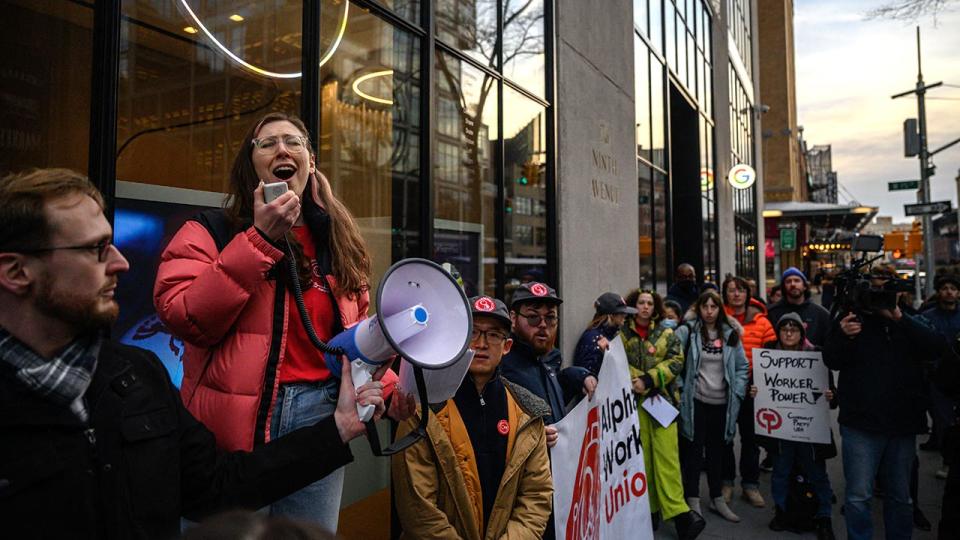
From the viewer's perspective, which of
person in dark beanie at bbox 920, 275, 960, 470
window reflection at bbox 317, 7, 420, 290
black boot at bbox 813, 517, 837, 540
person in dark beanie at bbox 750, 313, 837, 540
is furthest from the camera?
person in dark beanie at bbox 920, 275, 960, 470

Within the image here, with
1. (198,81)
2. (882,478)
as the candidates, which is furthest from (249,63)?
(882,478)

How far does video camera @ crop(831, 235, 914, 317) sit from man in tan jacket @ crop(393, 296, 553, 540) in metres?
2.61

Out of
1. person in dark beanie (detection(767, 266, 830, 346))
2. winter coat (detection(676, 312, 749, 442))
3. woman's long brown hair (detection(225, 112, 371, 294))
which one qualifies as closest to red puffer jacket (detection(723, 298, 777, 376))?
winter coat (detection(676, 312, 749, 442))

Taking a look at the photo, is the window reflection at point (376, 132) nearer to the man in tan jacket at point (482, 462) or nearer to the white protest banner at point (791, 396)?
the man in tan jacket at point (482, 462)

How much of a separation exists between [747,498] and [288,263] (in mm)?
5477

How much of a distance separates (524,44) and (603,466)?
476cm

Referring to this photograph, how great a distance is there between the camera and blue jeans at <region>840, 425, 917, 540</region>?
13.3 feet

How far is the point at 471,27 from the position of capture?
584 cm

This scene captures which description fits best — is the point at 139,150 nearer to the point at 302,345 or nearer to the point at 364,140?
the point at 364,140

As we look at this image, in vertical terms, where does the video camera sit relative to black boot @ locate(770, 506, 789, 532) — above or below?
above

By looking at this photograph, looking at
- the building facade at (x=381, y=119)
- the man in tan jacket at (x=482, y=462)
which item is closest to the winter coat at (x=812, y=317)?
the building facade at (x=381, y=119)

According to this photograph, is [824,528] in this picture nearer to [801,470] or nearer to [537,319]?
[801,470]

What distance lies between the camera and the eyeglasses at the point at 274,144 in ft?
6.00

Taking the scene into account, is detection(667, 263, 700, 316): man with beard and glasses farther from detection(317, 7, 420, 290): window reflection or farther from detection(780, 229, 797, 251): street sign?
detection(780, 229, 797, 251): street sign
